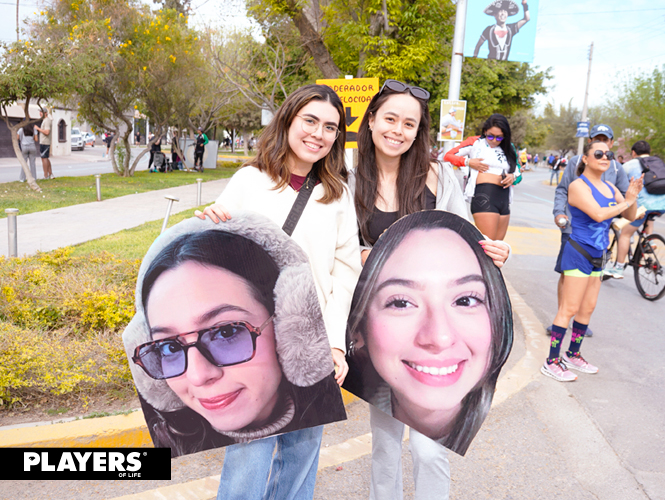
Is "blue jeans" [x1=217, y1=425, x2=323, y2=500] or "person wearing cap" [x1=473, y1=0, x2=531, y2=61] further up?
"person wearing cap" [x1=473, y1=0, x2=531, y2=61]

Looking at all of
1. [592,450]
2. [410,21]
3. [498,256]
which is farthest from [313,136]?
[410,21]

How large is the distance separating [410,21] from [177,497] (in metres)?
11.9

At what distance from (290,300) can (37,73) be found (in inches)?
570

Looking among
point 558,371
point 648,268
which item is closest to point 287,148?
point 558,371

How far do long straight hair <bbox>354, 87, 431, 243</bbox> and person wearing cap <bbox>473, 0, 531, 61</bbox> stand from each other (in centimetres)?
738

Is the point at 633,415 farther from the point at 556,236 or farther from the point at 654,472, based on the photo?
the point at 556,236

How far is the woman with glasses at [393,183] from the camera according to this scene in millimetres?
2387

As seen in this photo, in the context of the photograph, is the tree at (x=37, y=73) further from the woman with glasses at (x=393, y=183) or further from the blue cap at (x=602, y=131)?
the woman with glasses at (x=393, y=183)

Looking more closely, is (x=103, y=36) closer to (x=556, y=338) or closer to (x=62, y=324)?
(x=62, y=324)

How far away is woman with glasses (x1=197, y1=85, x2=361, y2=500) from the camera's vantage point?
2.13 metres

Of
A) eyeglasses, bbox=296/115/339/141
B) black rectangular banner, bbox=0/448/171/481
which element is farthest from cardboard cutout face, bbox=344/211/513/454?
black rectangular banner, bbox=0/448/171/481

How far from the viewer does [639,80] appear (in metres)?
26.9

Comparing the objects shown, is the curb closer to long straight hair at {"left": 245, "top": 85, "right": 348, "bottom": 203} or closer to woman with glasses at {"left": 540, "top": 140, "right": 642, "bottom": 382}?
long straight hair at {"left": 245, "top": 85, "right": 348, "bottom": 203}

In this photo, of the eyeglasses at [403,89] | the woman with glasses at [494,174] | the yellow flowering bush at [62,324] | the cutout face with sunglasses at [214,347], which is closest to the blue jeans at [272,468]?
the cutout face with sunglasses at [214,347]
